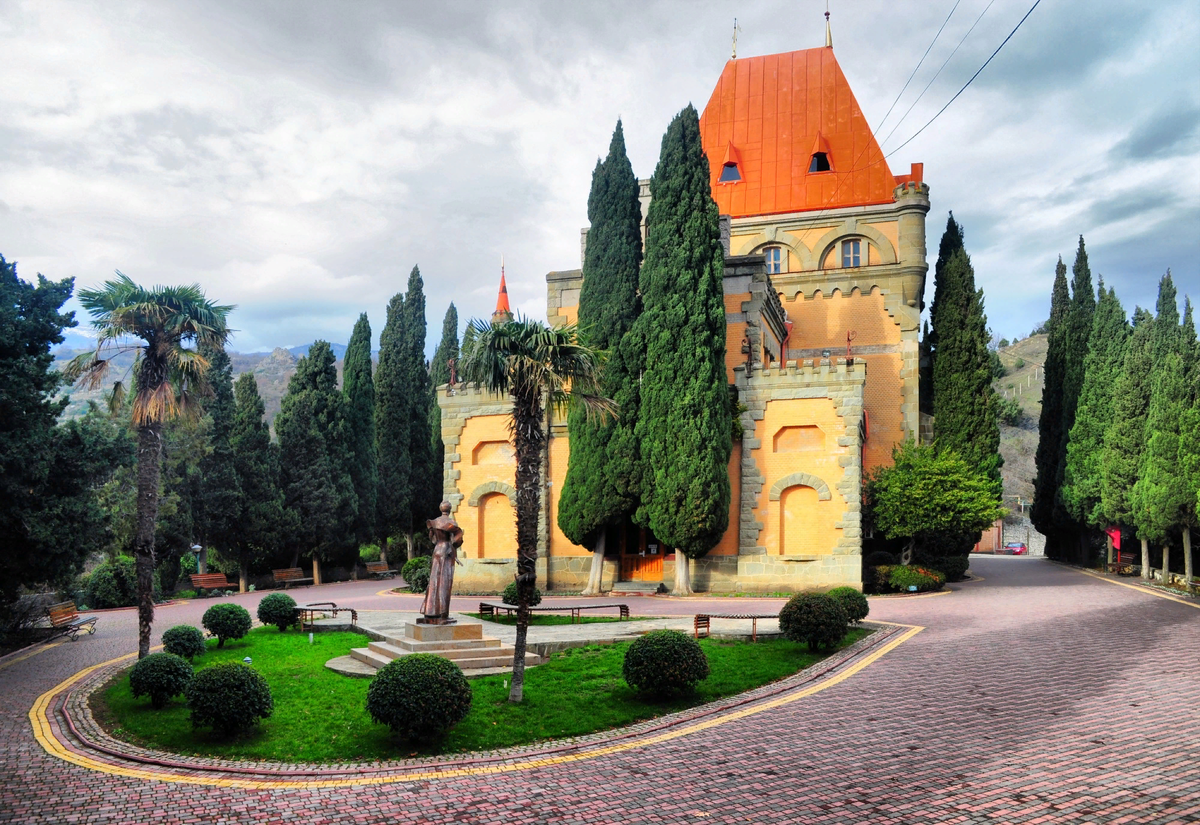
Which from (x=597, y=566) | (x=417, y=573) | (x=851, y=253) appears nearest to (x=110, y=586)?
(x=417, y=573)

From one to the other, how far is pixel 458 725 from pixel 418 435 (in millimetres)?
34195

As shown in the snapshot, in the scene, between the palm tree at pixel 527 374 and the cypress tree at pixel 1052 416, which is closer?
the palm tree at pixel 527 374

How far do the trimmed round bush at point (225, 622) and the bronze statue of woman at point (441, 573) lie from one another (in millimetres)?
5059

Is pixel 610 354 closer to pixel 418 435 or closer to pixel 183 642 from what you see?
pixel 183 642

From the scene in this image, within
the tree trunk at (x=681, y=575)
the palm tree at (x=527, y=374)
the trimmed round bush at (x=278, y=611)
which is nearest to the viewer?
the palm tree at (x=527, y=374)

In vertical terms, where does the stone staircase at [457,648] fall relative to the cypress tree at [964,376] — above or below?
below

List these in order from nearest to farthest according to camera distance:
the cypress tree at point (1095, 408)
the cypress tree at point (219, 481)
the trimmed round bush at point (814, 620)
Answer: the trimmed round bush at point (814, 620)
the cypress tree at point (219, 481)
the cypress tree at point (1095, 408)

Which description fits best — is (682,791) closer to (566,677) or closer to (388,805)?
(388,805)

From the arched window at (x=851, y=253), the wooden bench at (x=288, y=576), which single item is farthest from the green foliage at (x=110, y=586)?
the arched window at (x=851, y=253)

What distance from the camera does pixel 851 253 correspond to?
38562mm

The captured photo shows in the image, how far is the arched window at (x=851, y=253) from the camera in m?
38.4

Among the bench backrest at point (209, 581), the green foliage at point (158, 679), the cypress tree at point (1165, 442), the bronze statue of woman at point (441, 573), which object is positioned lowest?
the bench backrest at point (209, 581)

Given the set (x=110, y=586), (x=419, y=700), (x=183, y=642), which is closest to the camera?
(x=419, y=700)

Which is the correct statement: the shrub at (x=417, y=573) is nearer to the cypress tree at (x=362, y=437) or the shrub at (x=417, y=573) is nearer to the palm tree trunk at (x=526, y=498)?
the cypress tree at (x=362, y=437)
